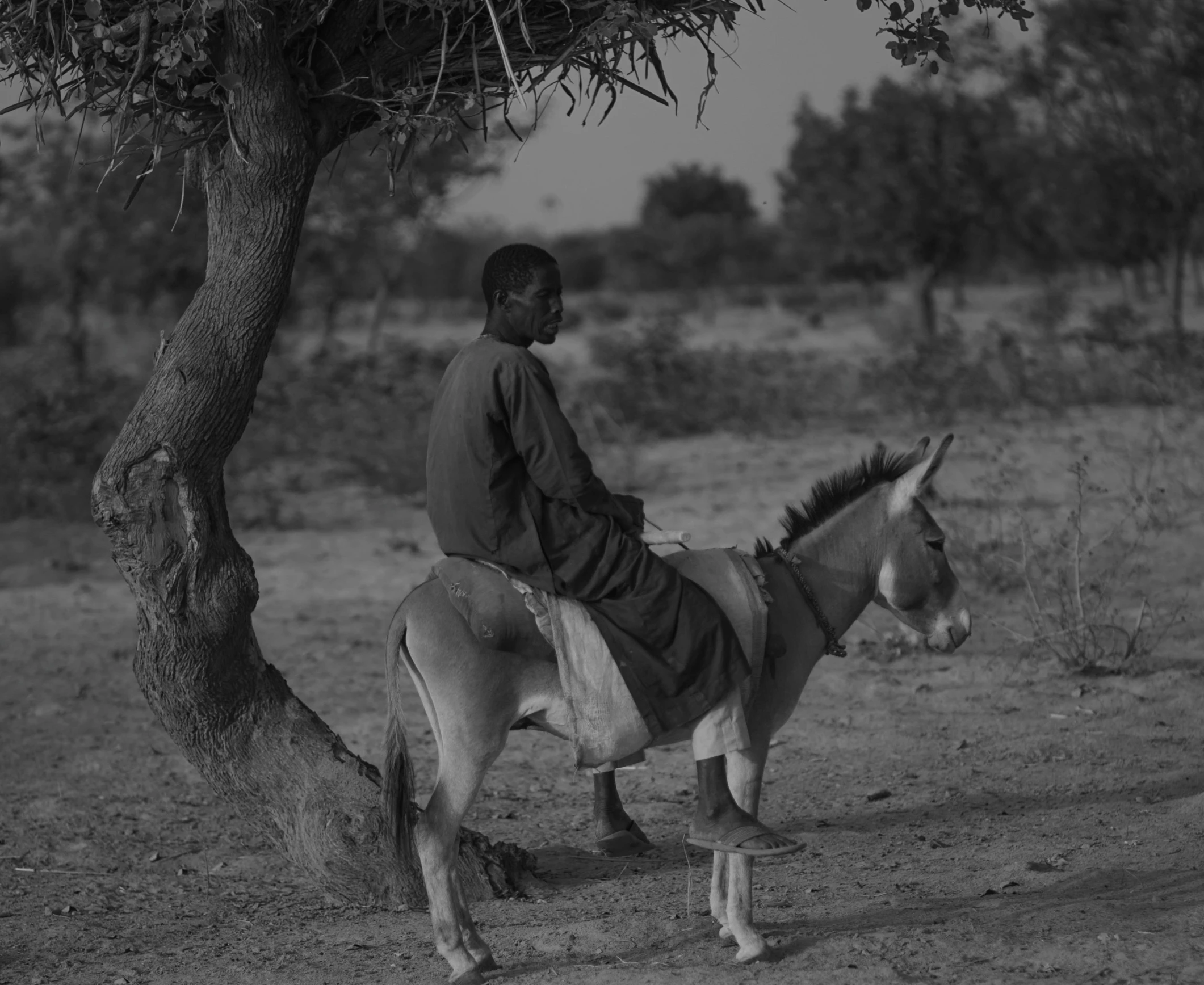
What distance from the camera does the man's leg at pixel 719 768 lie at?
162 inches

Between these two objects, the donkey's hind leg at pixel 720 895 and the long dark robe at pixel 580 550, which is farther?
the donkey's hind leg at pixel 720 895

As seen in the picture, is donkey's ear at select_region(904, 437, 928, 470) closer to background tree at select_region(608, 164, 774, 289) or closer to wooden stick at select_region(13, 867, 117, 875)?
wooden stick at select_region(13, 867, 117, 875)

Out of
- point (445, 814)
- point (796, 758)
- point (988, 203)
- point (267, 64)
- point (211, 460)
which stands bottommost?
point (796, 758)

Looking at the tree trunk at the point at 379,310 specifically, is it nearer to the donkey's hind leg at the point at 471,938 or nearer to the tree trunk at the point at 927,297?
the tree trunk at the point at 927,297

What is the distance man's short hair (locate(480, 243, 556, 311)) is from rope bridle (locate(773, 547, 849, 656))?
1181 mm

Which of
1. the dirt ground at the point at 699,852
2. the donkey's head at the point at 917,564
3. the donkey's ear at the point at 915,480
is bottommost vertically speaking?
the dirt ground at the point at 699,852

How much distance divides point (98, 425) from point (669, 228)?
145 feet

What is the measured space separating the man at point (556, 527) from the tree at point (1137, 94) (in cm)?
1744

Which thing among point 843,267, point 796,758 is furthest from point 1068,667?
point 843,267

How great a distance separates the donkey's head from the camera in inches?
175

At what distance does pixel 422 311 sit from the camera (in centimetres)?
5512

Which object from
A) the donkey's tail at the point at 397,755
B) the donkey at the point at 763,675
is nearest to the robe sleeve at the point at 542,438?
the donkey at the point at 763,675

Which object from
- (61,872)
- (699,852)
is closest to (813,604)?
(699,852)

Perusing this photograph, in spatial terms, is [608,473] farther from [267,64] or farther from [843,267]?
[843,267]
